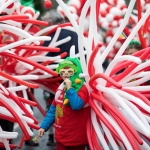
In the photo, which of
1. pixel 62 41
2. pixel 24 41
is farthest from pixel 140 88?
pixel 62 41

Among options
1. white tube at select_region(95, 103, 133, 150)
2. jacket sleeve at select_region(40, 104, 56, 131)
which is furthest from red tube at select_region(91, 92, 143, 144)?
Result: jacket sleeve at select_region(40, 104, 56, 131)

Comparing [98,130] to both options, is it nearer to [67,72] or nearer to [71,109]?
[71,109]

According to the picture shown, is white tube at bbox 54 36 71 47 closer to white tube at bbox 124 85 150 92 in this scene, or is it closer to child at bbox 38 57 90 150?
child at bbox 38 57 90 150

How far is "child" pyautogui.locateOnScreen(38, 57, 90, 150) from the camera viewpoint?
321 cm

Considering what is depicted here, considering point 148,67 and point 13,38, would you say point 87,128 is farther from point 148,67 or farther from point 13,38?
point 13,38

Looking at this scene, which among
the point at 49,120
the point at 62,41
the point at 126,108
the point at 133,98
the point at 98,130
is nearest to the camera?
the point at 126,108

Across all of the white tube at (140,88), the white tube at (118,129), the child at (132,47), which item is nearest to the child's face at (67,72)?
the white tube at (118,129)

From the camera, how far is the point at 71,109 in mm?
3289

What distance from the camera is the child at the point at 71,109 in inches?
126

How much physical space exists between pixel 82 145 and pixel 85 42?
82 cm

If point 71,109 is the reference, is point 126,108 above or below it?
above

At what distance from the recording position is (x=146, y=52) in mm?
3104

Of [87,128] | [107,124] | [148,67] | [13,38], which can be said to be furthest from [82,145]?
[13,38]

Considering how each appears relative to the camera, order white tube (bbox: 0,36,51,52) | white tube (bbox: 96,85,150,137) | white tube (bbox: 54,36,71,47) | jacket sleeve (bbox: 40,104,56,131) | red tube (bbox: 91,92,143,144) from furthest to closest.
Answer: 1. white tube (bbox: 54,36,71,47)
2. jacket sleeve (bbox: 40,104,56,131)
3. white tube (bbox: 0,36,51,52)
4. red tube (bbox: 91,92,143,144)
5. white tube (bbox: 96,85,150,137)
